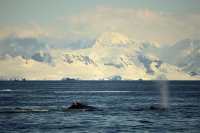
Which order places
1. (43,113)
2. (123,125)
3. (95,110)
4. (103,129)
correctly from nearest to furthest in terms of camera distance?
(103,129) → (123,125) → (43,113) → (95,110)

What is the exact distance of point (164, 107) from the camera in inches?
6019

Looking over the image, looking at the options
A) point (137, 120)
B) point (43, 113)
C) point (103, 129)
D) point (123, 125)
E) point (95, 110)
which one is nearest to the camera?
point (103, 129)

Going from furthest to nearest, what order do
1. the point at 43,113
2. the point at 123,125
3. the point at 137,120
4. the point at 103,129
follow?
the point at 43,113 < the point at 137,120 < the point at 123,125 < the point at 103,129

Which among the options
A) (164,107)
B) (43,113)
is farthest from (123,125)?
(164,107)

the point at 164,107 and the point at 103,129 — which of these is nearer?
the point at 103,129

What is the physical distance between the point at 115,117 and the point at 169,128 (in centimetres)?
2184

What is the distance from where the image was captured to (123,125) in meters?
111

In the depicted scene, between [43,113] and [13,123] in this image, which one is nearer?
[13,123]

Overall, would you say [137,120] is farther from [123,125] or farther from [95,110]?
[95,110]

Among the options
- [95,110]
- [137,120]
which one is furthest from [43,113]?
[137,120]

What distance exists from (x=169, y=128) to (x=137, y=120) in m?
15.0

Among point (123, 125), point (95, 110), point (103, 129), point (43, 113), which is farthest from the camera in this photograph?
point (95, 110)

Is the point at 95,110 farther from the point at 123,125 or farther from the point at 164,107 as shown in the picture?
the point at 123,125

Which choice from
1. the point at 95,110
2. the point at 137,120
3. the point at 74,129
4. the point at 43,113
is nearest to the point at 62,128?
the point at 74,129
